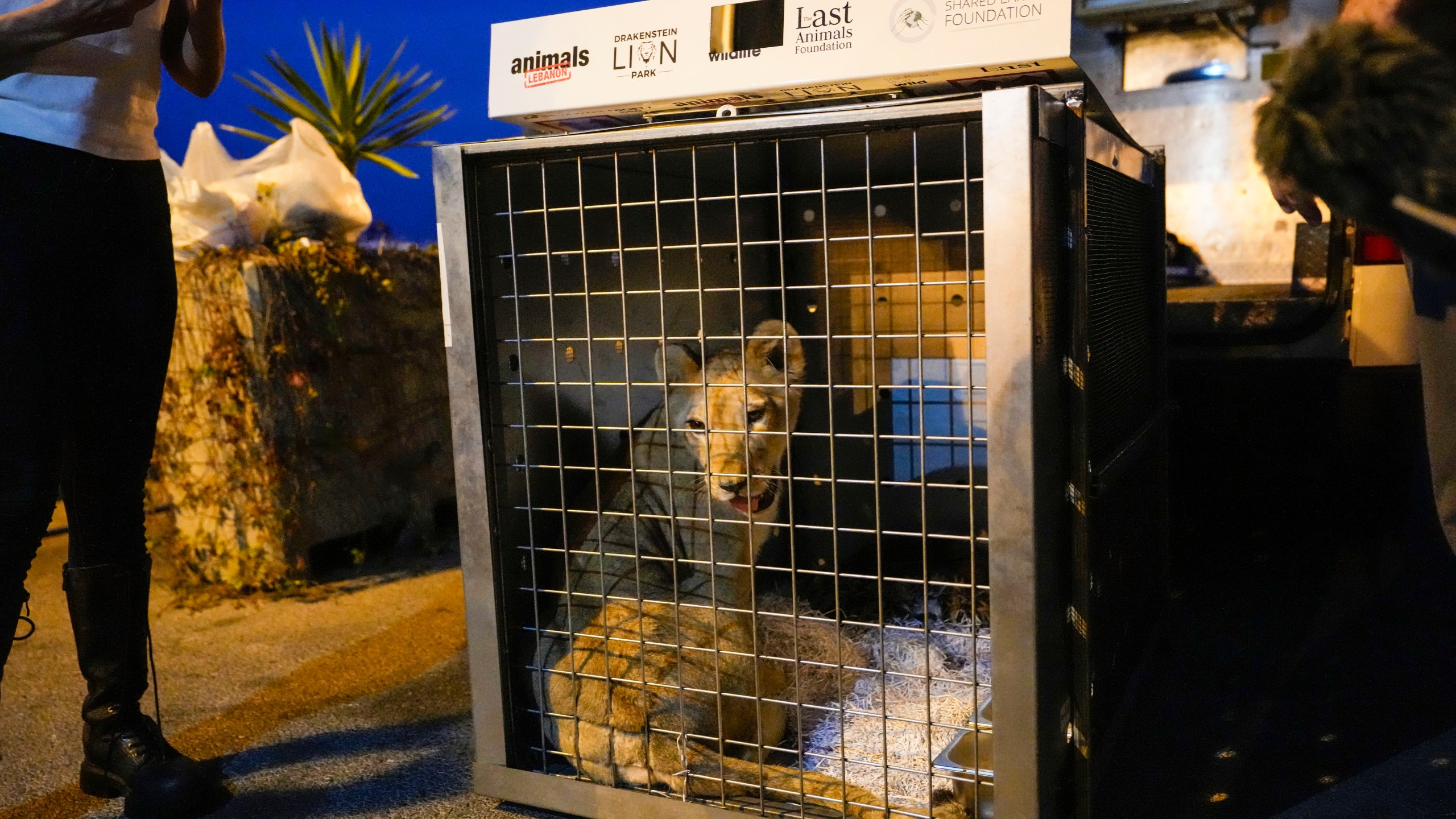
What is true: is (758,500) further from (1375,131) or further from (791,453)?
(1375,131)

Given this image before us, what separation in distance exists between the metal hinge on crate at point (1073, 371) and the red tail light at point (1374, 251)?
2261mm

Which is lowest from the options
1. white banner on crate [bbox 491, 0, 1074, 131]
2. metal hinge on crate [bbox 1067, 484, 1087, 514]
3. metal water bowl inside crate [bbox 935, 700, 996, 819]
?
metal water bowl inside crate [bbox 935, 700, 996, 819]

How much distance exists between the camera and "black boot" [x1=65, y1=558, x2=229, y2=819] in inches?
79.3

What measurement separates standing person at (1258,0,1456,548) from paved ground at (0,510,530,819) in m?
1.76

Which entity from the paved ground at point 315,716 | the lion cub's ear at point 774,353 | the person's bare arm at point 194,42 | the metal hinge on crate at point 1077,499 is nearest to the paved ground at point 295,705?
the paved ground at point 315,716

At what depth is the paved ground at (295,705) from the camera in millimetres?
2092

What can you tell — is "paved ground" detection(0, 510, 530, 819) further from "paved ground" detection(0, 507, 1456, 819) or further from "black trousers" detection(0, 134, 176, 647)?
"black trousers" detection(0, 134, 176, 647)

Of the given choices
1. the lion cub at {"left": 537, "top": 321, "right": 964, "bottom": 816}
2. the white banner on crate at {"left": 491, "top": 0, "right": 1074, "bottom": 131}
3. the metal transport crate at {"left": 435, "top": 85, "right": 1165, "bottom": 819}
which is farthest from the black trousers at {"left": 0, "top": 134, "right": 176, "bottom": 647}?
the lion cub at {"left": 537, "top": 321, "right": 964, "bottom": 816}

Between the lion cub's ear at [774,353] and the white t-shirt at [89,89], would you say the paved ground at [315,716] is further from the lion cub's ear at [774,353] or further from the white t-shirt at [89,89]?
the white t-shirt at [89,89]

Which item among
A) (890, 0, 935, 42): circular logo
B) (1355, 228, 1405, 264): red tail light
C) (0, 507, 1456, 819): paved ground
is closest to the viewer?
(890, 0, 935, 42): circular logo

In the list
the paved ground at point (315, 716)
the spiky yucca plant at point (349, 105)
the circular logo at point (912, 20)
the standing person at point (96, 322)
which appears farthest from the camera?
the spiky yucca plant at point (349, 105)

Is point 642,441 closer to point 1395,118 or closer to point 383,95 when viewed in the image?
point 1395,118

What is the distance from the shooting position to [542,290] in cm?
208

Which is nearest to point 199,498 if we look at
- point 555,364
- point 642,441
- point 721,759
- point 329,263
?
point 329,263
